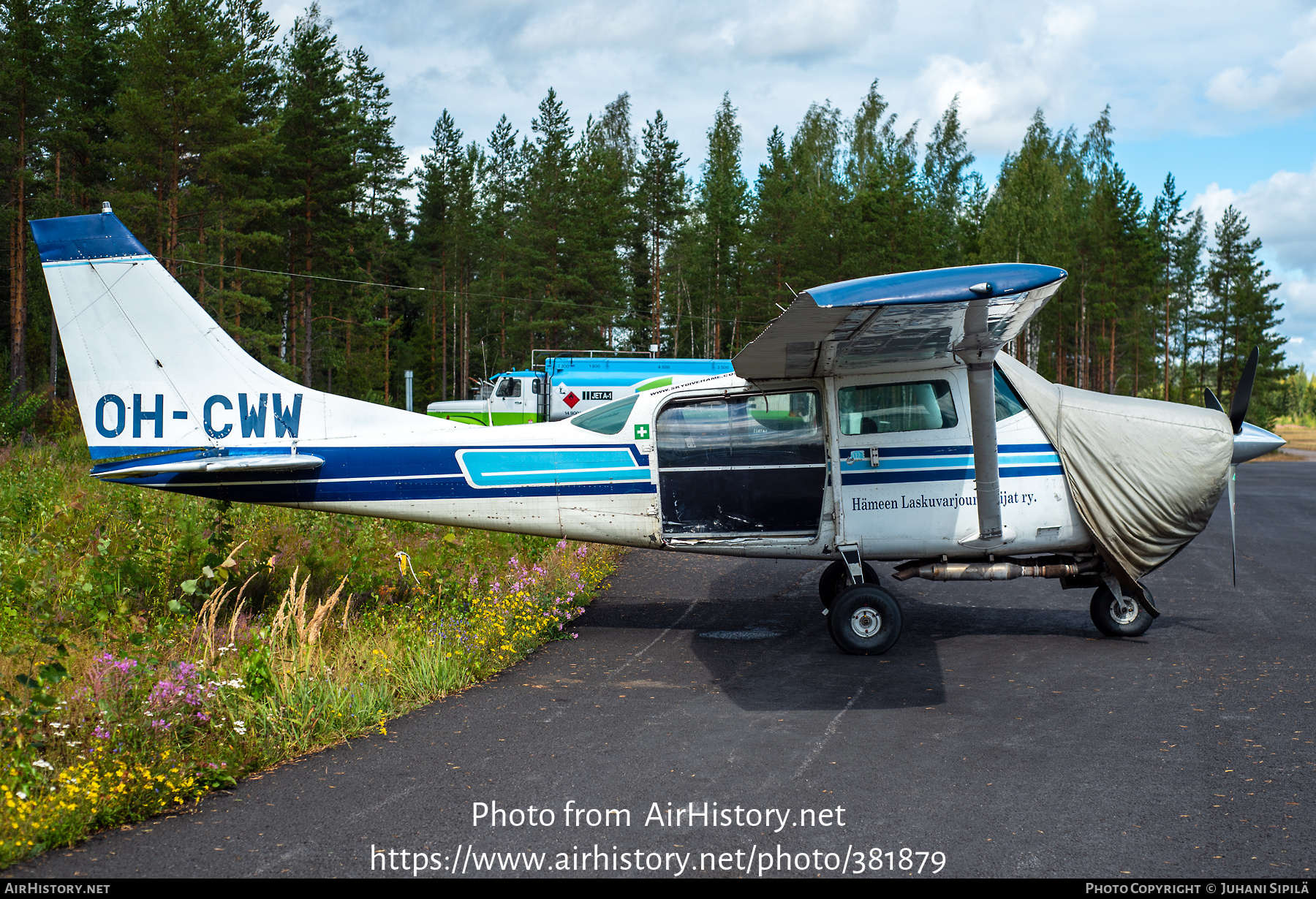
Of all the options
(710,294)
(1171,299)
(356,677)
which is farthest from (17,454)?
(1171,299)

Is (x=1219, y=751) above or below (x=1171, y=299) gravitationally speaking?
below

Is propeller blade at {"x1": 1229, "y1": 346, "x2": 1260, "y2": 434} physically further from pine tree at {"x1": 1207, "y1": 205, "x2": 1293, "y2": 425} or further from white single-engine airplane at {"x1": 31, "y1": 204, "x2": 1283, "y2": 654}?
pine tree at {"x1": 1207, "y1": 205, "x2": 1293, "y2": 425}

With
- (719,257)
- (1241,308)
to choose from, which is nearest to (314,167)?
(719,257)

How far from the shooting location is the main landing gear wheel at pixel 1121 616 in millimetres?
7699

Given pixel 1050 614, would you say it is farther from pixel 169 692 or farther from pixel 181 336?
pixel 181 336

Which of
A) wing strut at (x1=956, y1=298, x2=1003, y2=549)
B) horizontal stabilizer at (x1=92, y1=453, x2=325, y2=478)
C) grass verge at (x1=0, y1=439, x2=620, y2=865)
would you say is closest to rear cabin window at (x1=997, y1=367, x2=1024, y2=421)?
wing strut at (x1=956, y1=298, x2=1003, y2=549)

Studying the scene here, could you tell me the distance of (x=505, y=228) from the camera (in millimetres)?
55594

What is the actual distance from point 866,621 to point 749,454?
63.0 inches

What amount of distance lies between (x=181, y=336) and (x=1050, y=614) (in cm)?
790

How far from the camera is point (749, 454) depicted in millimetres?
7543

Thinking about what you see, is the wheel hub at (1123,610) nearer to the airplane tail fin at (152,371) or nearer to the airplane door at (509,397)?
the airplane tail fin at (152,371)

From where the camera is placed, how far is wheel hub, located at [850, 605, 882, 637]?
722 centimetres

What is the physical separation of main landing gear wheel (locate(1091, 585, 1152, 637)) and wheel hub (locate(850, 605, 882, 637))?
205 cm

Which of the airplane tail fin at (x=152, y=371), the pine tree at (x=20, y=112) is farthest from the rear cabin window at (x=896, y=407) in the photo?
the pine tree at (x=20, y=112)
